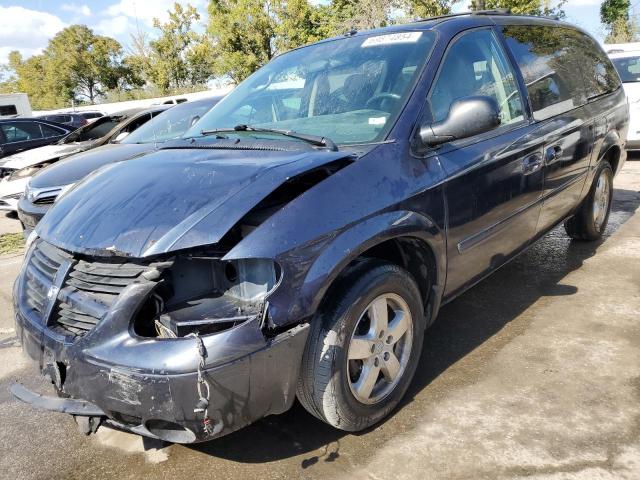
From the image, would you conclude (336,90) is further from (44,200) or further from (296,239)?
(44,200)

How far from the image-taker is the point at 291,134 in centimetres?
273

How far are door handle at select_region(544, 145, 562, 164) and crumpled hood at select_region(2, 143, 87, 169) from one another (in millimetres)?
6278

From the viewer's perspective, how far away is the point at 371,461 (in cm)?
236

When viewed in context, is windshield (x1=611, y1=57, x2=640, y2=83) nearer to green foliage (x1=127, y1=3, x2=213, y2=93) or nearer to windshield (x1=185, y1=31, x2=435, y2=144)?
windshield (x1=185, y1=31, x2=435, y2=144)

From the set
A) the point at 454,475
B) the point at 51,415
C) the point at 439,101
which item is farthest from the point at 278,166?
the point at 51,415


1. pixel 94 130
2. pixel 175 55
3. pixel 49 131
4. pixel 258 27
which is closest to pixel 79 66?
pixel 175 55

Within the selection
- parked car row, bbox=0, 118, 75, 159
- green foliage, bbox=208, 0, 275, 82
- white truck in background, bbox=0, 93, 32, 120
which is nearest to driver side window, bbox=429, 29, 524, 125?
parked car row, bbox=0, 118, 75, 159

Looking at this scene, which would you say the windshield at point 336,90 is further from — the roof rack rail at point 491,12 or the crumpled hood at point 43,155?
the crumpled hood at point 43,155

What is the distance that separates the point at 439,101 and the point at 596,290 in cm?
224

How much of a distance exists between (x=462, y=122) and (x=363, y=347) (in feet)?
3.89

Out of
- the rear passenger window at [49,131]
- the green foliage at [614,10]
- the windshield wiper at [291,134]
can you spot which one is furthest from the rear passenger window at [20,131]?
the green foliage at [614,10]

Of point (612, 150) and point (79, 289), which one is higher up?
point (612, 150)

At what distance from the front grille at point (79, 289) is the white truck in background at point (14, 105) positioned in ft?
89.8

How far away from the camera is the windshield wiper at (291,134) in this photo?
8.32 feet
